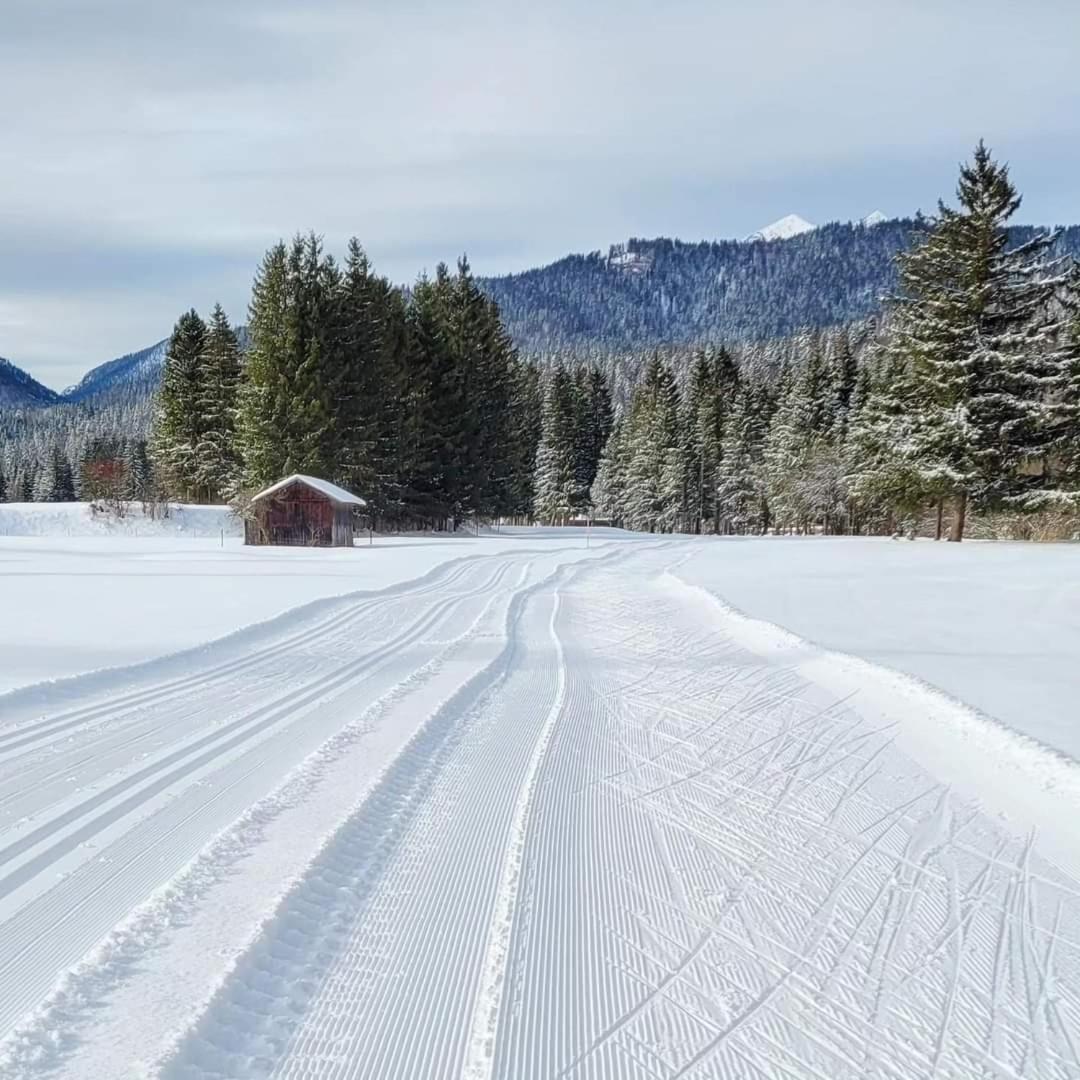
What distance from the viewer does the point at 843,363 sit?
56.9 m

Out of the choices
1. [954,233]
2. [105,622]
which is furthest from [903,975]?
[954,233]

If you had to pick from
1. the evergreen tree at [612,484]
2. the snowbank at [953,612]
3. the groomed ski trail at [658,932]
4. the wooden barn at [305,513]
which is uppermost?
the evergreen tree at [612,484]

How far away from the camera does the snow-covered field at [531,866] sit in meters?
2.83

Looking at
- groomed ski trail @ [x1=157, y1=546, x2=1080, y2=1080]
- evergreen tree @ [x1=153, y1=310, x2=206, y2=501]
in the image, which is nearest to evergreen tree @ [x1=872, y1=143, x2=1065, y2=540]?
groomed ski trail @ [x1=157, y1=546, x2=1080, y2=1080]

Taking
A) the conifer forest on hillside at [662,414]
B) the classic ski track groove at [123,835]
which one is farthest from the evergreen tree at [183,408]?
the classic ski track groove at [123,835]

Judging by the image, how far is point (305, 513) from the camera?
115ft

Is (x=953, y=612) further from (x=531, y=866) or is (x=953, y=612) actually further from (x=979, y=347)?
(x=979, y=347)

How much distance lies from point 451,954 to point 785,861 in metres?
1.81

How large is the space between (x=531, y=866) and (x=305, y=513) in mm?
32229

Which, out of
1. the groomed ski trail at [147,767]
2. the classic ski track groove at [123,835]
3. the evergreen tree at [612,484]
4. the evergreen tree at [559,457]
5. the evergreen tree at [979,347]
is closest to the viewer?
the classic ski track groove at [123,835]

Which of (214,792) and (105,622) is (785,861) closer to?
(214,792)

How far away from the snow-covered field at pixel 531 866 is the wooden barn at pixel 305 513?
24837mm

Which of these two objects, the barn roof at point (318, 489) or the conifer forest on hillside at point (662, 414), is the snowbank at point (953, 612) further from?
the barn roof at point (318, 489)

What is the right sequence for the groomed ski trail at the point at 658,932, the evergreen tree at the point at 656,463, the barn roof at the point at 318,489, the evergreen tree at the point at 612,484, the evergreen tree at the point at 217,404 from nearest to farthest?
the groomed ski trail at the point at 658,932
the barn roof at the point at 318,489
the evergreen tree at the point at 217,404
the evergreen tree at the point at 656,463
the evergreen tree at the point at 612,484
